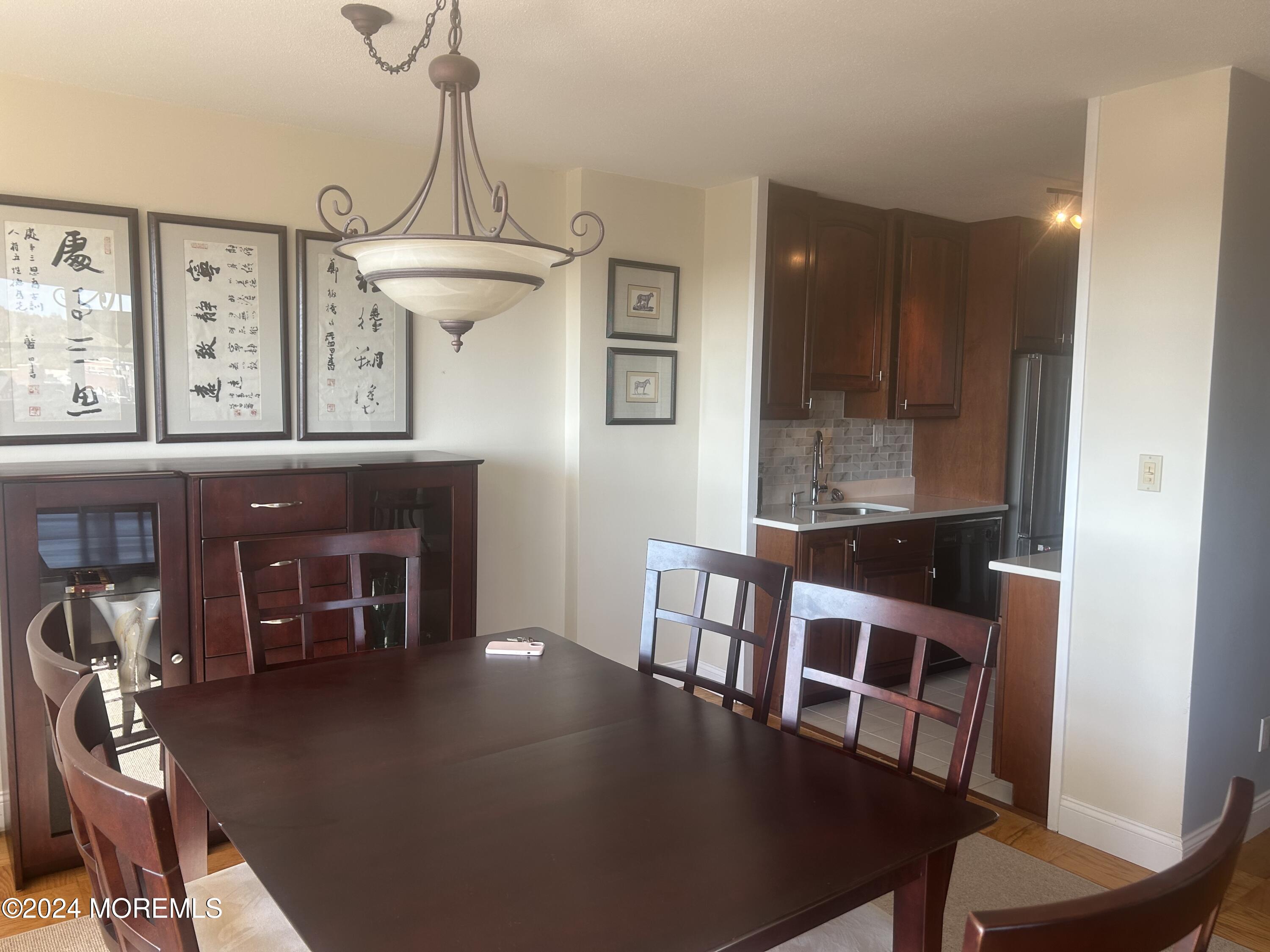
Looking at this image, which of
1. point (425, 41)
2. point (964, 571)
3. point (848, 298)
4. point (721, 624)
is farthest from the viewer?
point (964, 571)

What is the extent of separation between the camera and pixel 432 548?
321 cm

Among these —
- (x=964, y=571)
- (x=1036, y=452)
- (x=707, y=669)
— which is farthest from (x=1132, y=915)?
(x=1036, y=452)

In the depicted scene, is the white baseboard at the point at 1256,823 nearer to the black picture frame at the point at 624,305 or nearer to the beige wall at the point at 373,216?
the beige wall at the point at 373,216

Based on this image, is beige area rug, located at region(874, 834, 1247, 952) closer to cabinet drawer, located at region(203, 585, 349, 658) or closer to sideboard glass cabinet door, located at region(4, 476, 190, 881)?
cabinet drawer, located at region(203, 585, 349, 658)

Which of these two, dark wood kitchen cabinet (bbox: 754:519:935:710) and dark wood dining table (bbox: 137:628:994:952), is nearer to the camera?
dark wood dining table (bbox: 137:628:994:952)

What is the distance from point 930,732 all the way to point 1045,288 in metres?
2.34

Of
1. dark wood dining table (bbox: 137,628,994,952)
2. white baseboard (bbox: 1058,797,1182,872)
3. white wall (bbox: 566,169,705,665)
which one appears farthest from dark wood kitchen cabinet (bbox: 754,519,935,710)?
dark wood dining table (bbox: 137,628,994,952)

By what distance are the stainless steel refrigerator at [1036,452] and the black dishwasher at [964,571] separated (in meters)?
0.13

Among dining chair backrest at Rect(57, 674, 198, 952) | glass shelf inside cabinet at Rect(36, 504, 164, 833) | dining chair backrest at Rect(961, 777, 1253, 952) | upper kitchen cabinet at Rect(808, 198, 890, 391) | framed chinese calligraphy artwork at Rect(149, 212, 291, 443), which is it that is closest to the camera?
dining chair backrest at Rect(961, 777, 1253, 952)

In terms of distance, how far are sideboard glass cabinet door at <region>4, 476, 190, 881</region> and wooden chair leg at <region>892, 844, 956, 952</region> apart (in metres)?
2.17

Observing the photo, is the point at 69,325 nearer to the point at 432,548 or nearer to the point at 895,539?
A: the point at 432,548

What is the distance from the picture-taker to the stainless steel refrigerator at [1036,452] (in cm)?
457

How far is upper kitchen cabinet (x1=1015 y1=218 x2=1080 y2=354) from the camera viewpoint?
14.8 ft

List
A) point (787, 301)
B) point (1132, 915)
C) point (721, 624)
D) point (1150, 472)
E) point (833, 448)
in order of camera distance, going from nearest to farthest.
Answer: point (1132, 915), point (721, 624), point (1150, 472), point (787, 301), point (833, 448)
